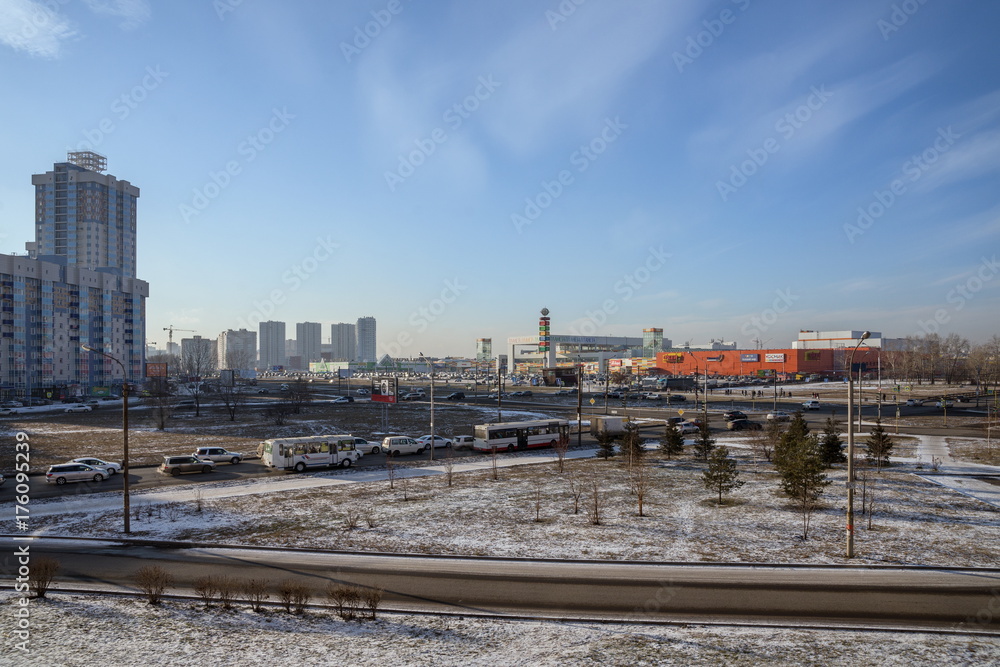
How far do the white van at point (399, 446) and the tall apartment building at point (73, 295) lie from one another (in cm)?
8461

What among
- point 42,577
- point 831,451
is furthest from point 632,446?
point 42,577

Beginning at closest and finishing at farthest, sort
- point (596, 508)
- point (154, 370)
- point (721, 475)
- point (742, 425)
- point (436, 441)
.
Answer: point (596, 508), point (721, 475), point (436, 441), point (742, 425), point (154, 370)

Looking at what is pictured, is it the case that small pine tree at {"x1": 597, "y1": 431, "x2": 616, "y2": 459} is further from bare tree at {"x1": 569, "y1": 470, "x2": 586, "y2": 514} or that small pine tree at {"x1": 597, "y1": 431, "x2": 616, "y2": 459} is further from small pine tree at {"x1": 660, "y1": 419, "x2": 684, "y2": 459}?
bare tree at {"x1": 569, "y1": 470, "x2": 586, "y2": 514}

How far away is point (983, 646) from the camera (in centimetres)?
1333

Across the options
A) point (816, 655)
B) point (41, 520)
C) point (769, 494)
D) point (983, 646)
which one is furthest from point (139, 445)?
point (983, 646)

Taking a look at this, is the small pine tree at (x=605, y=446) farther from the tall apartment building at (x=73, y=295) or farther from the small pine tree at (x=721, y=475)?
the tall apartment building at (x=73, y=295)

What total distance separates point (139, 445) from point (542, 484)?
37836 millimetres

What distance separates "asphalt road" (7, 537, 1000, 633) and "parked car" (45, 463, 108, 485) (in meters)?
14.7

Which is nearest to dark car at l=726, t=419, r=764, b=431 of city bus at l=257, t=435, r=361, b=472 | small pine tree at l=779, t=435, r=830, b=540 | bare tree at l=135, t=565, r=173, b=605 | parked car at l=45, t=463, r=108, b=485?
small pine tree at l=779, t=435, r=830, b=540

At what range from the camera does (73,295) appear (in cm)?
11838

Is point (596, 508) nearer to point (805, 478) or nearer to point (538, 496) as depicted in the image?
point (538, 496)

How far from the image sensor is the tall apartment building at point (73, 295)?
347 ft

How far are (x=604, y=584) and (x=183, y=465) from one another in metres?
31.0

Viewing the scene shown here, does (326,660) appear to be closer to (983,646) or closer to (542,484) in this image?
(983,646)
